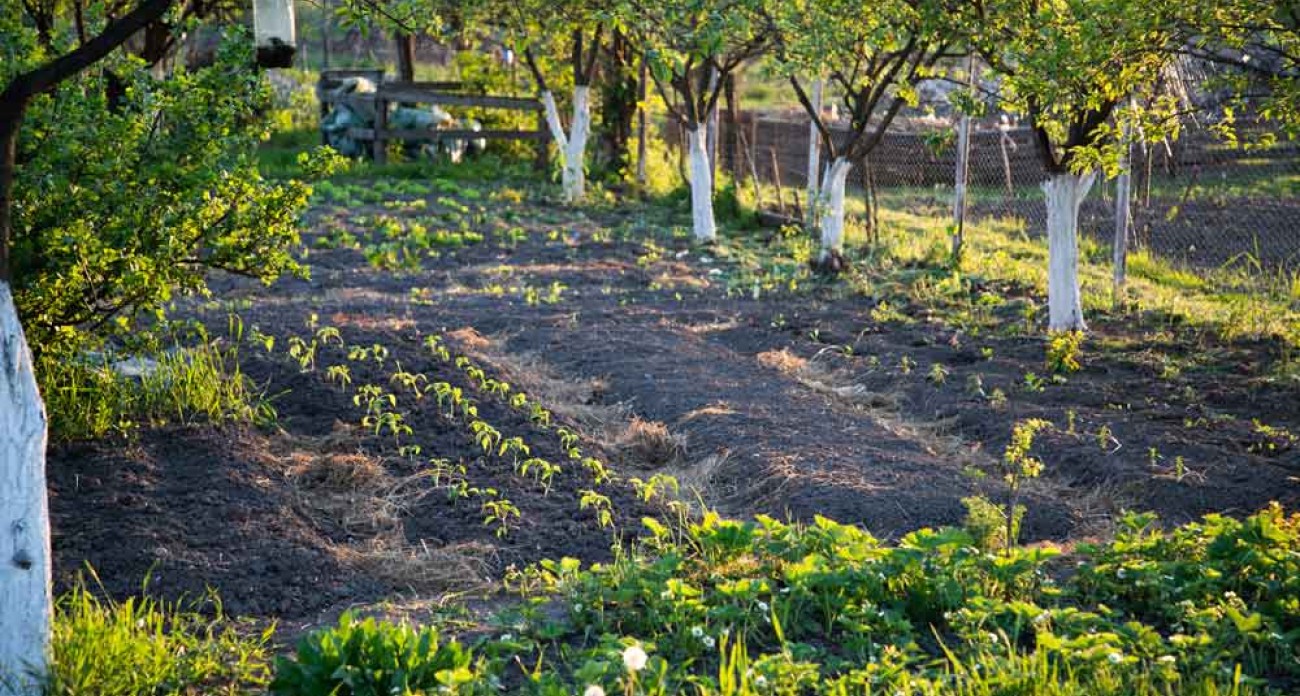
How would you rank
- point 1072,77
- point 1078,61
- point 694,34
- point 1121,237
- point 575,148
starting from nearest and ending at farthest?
point 1078,61, point 1072,77, point 694,34, point 1121,237, point 575,148

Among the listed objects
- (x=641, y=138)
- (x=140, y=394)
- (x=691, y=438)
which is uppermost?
(x=641, y=138)

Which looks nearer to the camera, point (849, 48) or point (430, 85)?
point (849, 48)

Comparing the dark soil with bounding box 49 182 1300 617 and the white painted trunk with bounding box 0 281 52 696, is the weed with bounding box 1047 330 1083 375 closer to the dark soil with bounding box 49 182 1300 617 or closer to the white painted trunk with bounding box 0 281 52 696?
the dark soil with bounding box 49 182 1300 617

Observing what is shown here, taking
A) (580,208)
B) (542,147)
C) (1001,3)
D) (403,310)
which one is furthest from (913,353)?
(542,147)

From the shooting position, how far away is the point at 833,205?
485 inches

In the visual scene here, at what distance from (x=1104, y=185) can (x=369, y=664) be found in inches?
588

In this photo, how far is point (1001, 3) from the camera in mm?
8328


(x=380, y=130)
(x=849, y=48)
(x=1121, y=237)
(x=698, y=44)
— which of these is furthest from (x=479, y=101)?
(x=698, y=44)

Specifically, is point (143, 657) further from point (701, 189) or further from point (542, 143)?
point (542, 143)

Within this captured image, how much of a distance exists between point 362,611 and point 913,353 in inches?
207

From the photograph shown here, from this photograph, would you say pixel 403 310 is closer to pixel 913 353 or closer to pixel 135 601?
pixel 913 353

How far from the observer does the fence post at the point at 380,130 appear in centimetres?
2095

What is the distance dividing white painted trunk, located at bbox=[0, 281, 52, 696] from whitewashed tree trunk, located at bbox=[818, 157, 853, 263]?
8.93m

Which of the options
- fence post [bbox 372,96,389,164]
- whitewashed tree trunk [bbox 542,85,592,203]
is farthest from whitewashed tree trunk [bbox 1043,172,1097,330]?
fence post [bbox 372,96,389,164]
